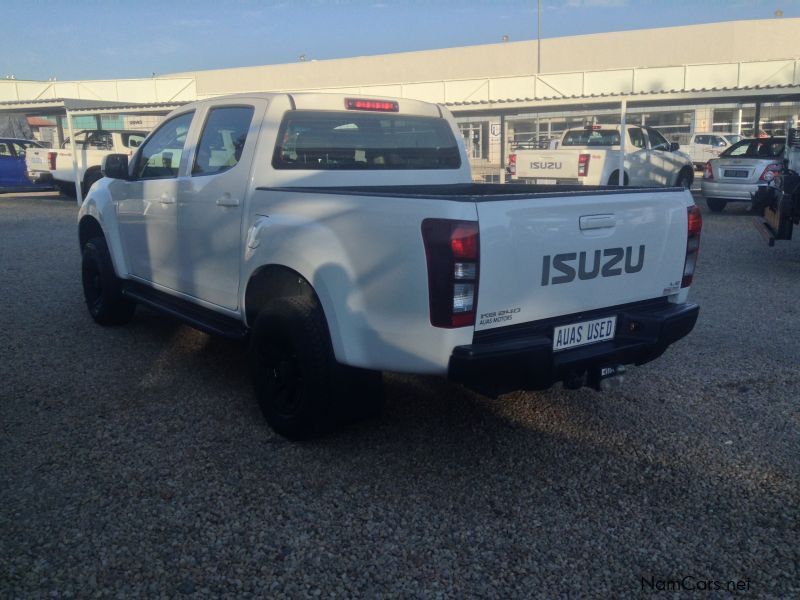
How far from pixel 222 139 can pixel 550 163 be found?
1121cm

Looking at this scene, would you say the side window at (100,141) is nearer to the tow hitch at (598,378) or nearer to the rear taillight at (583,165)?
the rear taillight at (583,165)

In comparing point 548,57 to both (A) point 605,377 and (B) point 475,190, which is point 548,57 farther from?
(A) point 605,377

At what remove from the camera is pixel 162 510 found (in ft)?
11.0

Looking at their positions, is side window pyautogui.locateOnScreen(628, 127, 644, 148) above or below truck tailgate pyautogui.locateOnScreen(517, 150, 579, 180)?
above

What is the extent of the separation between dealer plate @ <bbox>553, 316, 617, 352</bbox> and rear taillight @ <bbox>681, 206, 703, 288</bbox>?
655 millimetres

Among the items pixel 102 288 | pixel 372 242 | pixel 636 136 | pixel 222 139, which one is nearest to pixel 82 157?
pixel 636 136

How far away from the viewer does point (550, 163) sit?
1498 centimetres

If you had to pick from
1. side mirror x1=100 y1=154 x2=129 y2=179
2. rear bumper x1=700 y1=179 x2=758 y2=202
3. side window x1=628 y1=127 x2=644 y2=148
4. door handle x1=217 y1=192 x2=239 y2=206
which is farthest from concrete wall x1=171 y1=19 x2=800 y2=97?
door handle x1=217 y1=192 x2=239 y2=206

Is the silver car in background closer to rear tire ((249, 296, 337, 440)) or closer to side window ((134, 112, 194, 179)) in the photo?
side window ((134, 112, 194, 179))

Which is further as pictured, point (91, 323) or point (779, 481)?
point (91, 323)

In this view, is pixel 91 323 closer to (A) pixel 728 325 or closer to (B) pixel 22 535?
(B) pixel 22 535

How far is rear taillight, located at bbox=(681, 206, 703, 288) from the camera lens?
4.05 meters

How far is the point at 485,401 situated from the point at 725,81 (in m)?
17.2

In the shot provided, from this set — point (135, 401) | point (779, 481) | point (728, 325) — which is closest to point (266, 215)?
point (135, 401)
